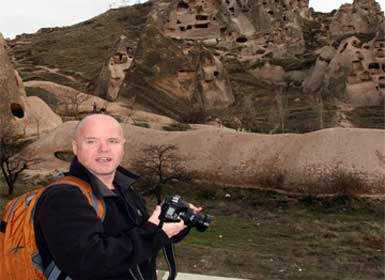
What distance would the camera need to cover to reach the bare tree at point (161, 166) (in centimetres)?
1241

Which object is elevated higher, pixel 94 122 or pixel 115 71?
pixel 94 122

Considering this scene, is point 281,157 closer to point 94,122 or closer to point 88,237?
point 94,122

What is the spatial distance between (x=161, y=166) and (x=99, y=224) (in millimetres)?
10772

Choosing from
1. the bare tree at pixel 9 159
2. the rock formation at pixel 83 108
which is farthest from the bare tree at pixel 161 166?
the rock formation at pixel 83 108

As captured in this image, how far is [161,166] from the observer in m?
12.7

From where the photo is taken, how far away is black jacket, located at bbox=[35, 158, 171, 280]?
75.9 inches

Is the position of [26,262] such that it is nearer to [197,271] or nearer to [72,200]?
[72,200]

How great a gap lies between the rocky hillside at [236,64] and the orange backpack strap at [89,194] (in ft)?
64.4

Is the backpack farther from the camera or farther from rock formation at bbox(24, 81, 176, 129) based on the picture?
rock formation at bbox(24, 81, 176, 129)

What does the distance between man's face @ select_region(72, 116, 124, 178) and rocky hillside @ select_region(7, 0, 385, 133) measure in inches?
767

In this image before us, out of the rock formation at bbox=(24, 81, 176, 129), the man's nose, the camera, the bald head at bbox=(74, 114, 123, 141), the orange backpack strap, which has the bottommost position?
the rock formation at bbox=(24, 81, 176, 129)

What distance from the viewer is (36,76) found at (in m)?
37.5

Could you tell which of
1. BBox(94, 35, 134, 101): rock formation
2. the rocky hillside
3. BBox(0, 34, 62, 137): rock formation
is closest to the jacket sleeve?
BBox(0, 34, 62, 137): rock formation

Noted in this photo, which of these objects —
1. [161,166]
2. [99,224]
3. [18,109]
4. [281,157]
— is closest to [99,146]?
[99,224]
